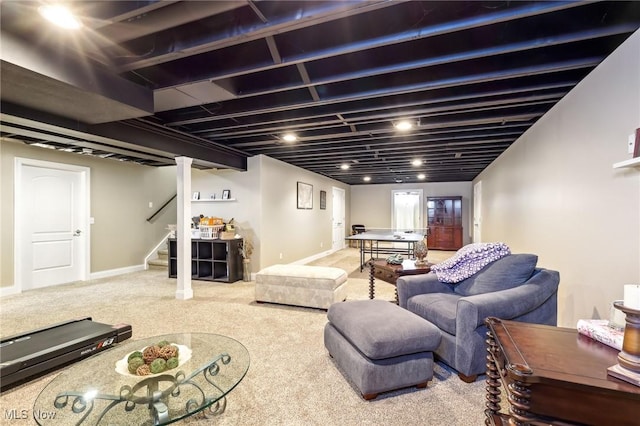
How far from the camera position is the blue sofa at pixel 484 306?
2.03 meters

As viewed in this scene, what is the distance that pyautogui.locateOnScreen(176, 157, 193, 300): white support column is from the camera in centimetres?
423

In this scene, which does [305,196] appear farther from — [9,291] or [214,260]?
[9,291]

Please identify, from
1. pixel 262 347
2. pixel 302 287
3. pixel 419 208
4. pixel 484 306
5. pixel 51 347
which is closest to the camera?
pixel 484 306

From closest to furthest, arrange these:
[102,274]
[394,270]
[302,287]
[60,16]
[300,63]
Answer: [60,16] < [300,63] < [394,270] < [302,287] < [102,274]

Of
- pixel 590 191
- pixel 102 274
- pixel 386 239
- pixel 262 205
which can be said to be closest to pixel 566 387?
pixel 590 191

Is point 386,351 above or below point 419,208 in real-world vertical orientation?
below

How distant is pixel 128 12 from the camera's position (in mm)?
1580

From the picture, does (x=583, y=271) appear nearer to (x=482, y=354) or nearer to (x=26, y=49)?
(x=482, y=354)

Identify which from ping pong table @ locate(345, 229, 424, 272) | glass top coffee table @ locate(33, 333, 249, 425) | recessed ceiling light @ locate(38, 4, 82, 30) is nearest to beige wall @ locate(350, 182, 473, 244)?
ping pong table @ locate(345, 229, 424, 272)

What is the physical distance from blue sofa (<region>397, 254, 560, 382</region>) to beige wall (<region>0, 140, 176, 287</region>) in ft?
19.3

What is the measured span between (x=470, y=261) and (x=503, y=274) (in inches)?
13.5

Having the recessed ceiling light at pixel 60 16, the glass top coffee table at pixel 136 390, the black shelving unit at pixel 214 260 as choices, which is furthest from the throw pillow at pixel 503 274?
the black shelving unit at pixel 214 260

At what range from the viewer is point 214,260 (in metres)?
5.32

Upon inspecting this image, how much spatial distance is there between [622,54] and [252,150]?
15.0 ft
